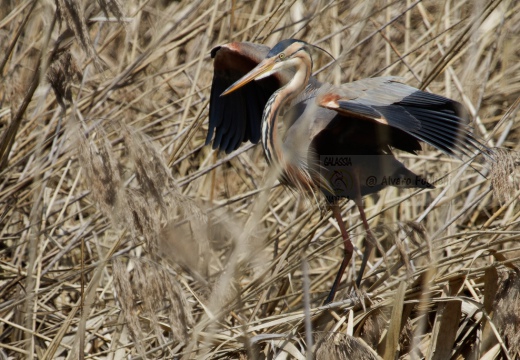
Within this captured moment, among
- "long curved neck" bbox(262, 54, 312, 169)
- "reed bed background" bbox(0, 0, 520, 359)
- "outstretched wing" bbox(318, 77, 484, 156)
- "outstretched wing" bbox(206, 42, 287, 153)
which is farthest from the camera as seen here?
"outstretched wing" bbox(206, 42, 287, 153)

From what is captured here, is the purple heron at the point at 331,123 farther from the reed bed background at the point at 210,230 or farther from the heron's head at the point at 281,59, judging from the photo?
the reed bed background at the point at 210,230

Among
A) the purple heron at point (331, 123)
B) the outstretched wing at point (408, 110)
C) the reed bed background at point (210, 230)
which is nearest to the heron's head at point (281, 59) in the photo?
the purple heron at point (331, 123)

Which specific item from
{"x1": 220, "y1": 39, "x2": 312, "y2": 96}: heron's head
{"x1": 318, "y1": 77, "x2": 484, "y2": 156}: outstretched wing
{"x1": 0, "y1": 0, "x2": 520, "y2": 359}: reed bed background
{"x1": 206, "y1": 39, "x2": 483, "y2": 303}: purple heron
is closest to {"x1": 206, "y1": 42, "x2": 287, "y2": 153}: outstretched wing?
{"x1": 206, "y1": 39, "x2": 483, "y2": 303}: purple heron

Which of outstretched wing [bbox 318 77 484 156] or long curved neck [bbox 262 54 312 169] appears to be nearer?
outstretched wing [bbox 318 77 484 156]

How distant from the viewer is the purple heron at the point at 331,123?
9.20ft

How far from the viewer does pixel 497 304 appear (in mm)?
2135

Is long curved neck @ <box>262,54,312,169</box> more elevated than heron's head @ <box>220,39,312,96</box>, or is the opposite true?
heron's head @ <box>220,39,312,96</box>

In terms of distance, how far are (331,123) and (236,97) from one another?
75cm

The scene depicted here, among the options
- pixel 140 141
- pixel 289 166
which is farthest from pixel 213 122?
pixel 140 141

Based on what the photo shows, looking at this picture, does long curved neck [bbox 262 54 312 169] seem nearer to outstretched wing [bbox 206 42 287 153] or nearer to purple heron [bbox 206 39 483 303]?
purple heron [bbox 206 39 483 303]

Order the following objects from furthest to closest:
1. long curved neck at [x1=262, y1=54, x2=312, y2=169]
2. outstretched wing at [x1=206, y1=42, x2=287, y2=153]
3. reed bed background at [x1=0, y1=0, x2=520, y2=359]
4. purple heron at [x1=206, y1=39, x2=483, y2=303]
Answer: outstretched wing at [x1=206, y1=42, x2=287, y2=153], long curved neck at [x1=262, y1=54, x2=312, y2=169], purple heron at [x1=206, y1=39, x2=483, y2=303], reed bed background at [x1=0, y1=0, x2=520, y2=359]

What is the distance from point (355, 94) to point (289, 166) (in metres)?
0.46

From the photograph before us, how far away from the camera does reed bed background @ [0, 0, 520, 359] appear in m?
1.81

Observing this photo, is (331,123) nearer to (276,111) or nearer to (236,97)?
(276,111)
